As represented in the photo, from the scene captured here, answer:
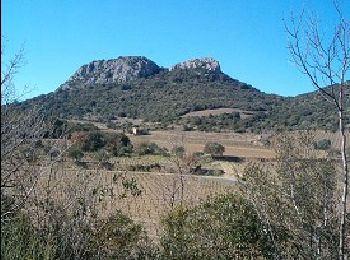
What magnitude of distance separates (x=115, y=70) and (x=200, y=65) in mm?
15289

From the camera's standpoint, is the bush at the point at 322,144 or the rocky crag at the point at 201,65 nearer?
the bush at the point at 322,144

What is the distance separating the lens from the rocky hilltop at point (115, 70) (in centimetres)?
8750

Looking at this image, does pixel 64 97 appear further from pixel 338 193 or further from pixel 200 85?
pixel 338 193

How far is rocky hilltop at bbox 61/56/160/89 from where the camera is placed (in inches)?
3445

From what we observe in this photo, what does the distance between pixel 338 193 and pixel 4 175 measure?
435 centimetres

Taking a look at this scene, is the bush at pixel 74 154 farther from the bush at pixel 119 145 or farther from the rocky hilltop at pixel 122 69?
the rocky hilltop at pixel 122 69

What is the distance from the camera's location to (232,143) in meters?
51.3

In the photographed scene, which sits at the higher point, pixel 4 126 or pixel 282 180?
pixel 4 126

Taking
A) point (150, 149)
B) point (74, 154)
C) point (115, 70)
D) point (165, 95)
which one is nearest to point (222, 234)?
point (74, 154)

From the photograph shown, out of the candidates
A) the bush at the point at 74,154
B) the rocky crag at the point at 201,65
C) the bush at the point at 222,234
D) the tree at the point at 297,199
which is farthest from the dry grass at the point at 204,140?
the tree at the point at 297,199

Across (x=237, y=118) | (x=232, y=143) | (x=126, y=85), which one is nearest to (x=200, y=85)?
(x=126, y=85)

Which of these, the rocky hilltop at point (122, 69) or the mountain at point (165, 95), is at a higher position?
the rocky hilltop at point (122, 69)

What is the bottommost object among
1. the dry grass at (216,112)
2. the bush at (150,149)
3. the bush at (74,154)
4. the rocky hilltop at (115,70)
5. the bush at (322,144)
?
the bush at (150,149)

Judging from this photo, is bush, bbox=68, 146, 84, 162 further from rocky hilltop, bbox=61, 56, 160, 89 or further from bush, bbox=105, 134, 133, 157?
rocky hilltop, bbox=61, 56, 160, 89
